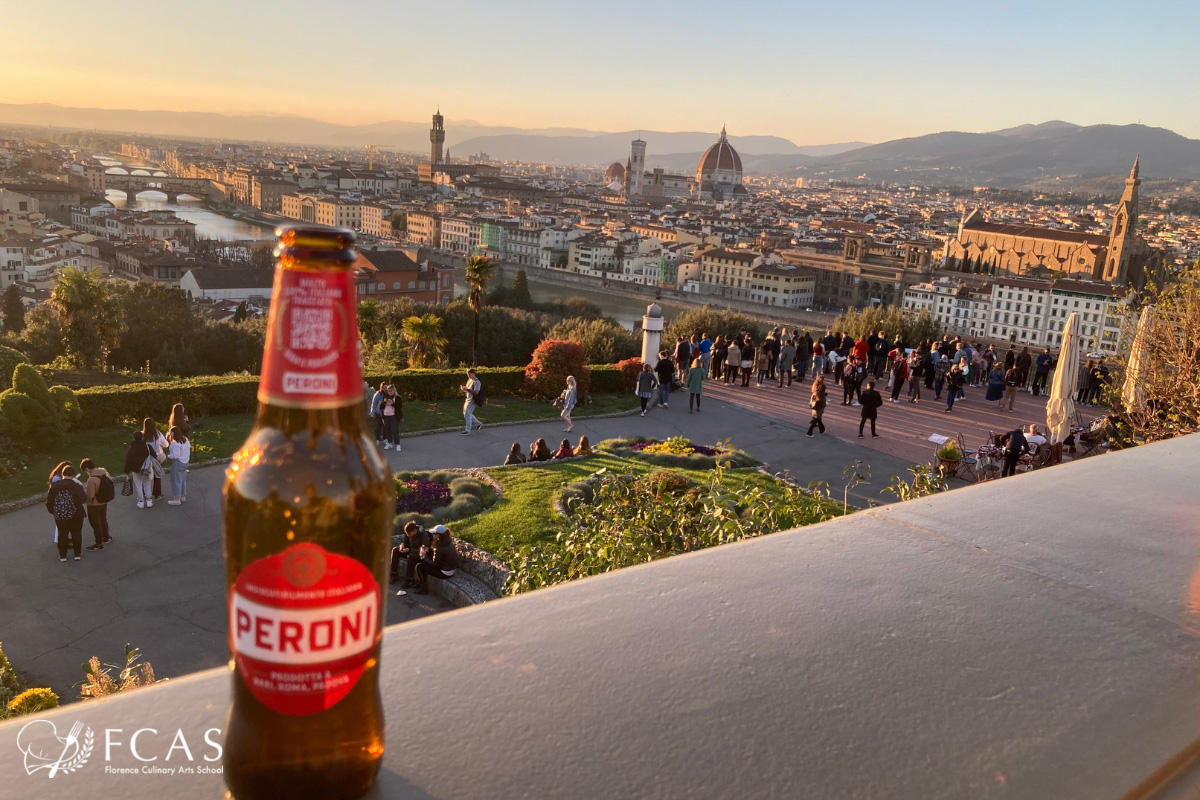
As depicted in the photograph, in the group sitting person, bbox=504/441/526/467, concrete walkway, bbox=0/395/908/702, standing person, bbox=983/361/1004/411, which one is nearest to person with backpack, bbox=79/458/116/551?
concrete walkway, bbox=0/395/908/702

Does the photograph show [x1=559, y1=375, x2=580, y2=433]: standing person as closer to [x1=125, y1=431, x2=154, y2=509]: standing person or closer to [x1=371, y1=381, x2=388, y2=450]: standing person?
[x1=371, y1=381, x2=388, y2=450]: standing person

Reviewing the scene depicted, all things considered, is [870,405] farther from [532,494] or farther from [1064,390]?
[532,494]

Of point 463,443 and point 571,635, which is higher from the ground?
point 571,635

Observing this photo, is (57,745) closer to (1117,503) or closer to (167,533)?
(1117,503)

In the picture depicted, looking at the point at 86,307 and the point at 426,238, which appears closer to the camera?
the point at 86,307

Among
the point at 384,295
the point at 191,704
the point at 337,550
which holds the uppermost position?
the point at 337,550

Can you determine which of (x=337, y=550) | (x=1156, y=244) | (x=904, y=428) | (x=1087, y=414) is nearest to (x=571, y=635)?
(x=337, y=550)

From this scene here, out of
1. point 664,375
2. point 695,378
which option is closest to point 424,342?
point 664,375
